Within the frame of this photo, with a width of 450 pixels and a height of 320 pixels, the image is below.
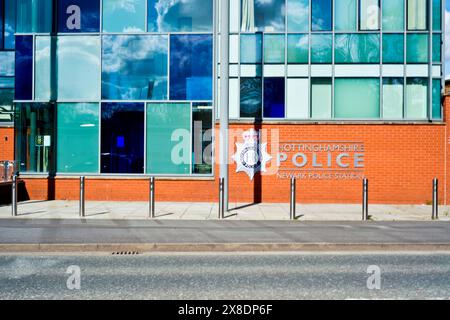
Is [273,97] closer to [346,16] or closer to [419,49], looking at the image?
[346,16]

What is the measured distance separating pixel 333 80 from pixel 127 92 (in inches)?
278

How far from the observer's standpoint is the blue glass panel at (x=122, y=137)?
16.5 meters

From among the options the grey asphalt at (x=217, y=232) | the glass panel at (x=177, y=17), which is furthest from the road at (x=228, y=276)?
the glass panel at (x=177, y=17)

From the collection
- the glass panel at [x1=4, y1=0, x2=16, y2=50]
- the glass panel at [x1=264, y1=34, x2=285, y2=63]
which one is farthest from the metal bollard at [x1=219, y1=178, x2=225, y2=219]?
the glass panel at [x1=4, y1=0, x2=16, y2=50]

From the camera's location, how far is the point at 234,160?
16.3m

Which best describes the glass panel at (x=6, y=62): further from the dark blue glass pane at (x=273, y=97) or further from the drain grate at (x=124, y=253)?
the drain grate at (x=124, y=253)

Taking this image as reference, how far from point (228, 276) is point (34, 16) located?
13.7m

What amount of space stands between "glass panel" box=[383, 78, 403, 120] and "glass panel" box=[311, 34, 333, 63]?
211 centimetres

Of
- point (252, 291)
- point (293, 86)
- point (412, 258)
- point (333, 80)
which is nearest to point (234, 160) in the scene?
point (293, 86)

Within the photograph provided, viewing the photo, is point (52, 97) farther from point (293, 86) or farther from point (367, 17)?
point (367, 17)

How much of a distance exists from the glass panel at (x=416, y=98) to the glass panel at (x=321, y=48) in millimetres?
2843

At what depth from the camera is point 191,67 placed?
54.2ft

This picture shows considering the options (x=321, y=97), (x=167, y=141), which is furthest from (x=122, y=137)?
(x=321, y=97)

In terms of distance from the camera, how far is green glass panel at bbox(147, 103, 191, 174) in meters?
16.5
